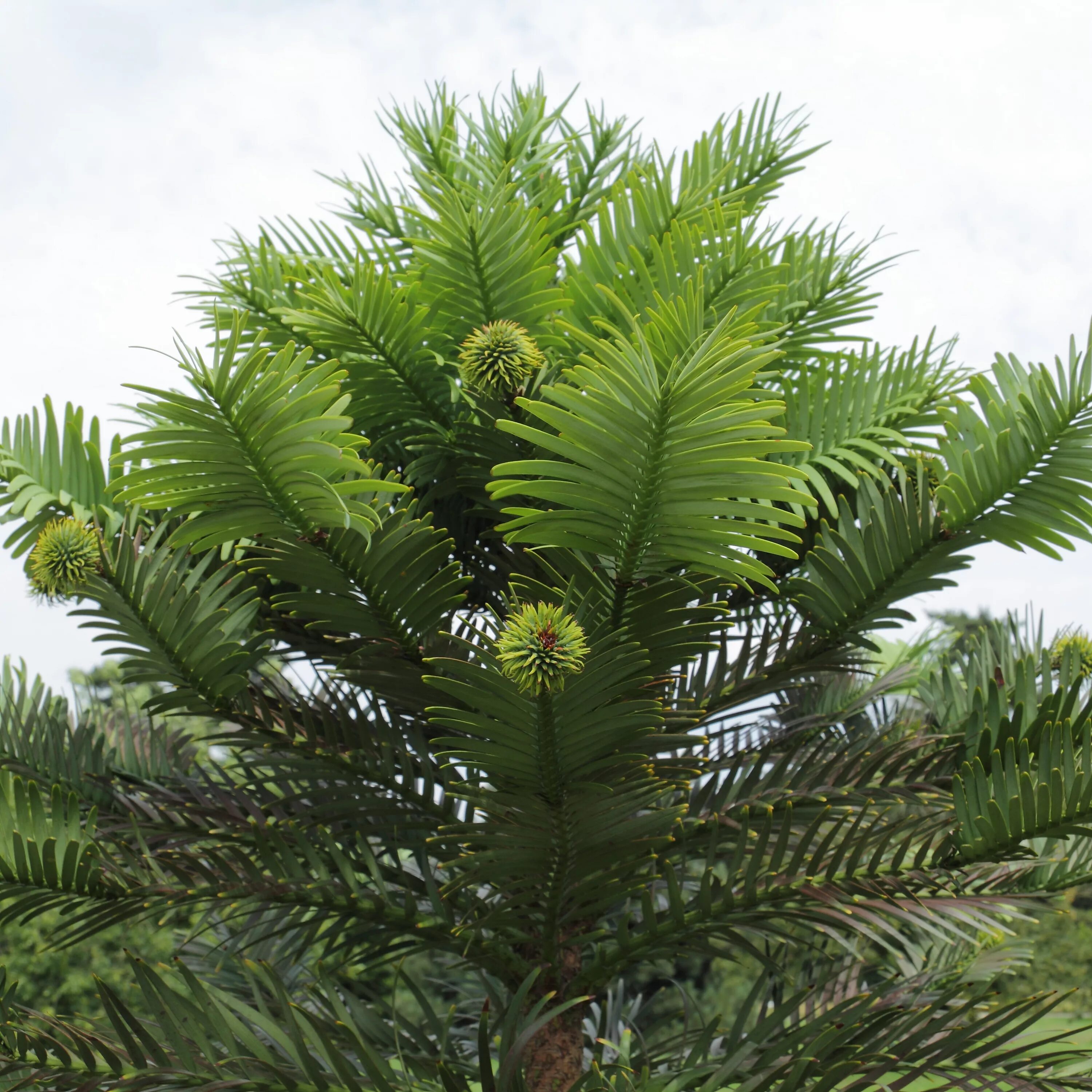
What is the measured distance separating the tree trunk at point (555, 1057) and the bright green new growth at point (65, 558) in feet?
2.95

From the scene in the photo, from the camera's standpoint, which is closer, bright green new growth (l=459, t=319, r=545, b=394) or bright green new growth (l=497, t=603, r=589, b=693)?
bright green new growth (l=497, t=603, r=589, b=693)

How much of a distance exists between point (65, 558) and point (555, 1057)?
958mm

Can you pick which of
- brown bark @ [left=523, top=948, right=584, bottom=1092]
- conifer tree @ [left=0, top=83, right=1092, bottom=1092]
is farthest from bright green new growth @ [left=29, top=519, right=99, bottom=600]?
brown bark @ [left=523, top=948, right=584, bottom=1092]

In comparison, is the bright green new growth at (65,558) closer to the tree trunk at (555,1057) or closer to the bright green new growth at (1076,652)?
the tree trunk at (555,1057)

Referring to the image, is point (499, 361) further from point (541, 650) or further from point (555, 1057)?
point (555, 1057)

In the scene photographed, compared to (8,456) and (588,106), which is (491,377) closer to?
(8,456)

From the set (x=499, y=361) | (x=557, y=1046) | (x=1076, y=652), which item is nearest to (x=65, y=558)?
(x=499, y=361)

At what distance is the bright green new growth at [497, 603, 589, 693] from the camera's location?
2.81 feet

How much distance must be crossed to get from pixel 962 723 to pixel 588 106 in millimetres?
1215

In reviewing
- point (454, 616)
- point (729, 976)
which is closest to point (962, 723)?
point (454, 616)

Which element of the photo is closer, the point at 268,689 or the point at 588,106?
the point at 268,689

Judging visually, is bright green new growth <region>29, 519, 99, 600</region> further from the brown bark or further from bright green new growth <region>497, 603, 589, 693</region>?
the brown bark

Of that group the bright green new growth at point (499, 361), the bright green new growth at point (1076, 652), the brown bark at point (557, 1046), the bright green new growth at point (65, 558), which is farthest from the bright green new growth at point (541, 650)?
the bright green new growth at point (1076, 652)

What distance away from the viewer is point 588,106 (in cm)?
175
